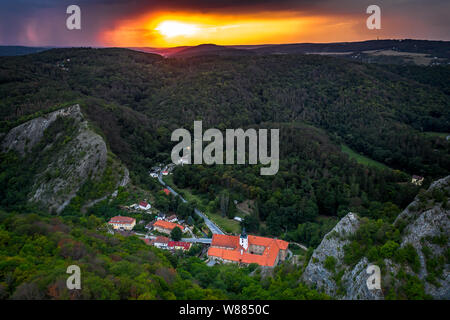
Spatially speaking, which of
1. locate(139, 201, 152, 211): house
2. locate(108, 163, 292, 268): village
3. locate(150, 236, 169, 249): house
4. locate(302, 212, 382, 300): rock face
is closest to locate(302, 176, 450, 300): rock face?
locate(302, 212, 382, 300): rock face

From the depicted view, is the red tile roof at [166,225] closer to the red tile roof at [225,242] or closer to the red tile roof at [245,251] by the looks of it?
the red tile roof at [225,242]

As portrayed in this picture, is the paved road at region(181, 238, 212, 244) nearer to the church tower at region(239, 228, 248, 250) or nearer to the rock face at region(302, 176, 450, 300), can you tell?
the church tower at region(239, 228, 248, 250)

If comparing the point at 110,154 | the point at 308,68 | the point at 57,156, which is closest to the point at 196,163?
the point at 110,154

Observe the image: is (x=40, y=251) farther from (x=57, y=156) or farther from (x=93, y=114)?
(x=93, y=114)

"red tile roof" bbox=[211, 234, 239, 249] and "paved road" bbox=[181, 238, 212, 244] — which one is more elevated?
"red tile roof" bbox=[211, 234, 239, 249]

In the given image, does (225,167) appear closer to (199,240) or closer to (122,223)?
(199,240)

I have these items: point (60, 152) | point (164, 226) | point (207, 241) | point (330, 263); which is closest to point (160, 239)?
point (164, 226)

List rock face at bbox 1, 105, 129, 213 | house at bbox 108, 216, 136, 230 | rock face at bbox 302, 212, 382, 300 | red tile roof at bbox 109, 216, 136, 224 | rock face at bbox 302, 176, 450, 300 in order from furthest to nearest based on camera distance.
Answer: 1. rock face at bbox 1, 105, 129, 213
2. red tile roof at bbox 109, 216, 136, 224
3. house at bbox 108, 216, 136, 230
4. rock face at bbox 302, 212, 382, 300
5. rock face at bbox 302, 176, 450, 300

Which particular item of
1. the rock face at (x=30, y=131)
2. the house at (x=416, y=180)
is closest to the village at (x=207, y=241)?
the rock face at (x=30, y=131)

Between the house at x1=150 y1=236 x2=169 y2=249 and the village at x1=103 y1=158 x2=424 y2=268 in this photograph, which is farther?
the house at x1=150 y1=236 x2=169 y2=249
